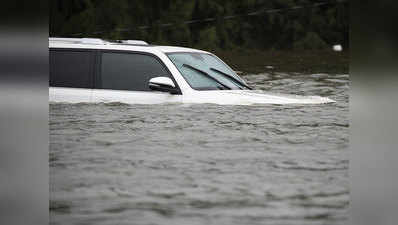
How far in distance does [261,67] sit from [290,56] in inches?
46.6

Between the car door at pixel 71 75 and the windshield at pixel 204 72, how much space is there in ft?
2.46

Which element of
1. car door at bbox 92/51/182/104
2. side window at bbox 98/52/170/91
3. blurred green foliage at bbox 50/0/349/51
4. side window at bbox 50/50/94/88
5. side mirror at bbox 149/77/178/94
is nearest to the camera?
side mirror at bbox 149/77/178/94

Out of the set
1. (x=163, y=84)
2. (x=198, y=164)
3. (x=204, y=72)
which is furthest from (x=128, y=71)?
(x=198, y=164)

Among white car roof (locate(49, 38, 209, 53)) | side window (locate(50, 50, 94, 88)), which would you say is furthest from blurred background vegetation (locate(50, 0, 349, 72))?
side window (locate(50, 50, 94, 88))

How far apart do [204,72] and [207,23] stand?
5446mm

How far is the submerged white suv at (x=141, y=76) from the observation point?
21.2 feet

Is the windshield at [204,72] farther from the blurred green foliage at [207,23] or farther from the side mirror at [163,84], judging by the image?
the blurred green foliage at [207,23]

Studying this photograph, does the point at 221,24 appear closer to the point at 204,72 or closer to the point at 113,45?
the point at 113,45

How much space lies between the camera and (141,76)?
22.0ft

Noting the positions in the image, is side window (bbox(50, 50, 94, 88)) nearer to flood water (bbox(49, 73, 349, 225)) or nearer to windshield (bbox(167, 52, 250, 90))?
flood water (bbox(49, 73, 349, 225))

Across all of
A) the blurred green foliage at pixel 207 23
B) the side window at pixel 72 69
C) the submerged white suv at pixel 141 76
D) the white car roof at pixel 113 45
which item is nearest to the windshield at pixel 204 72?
the submerged white suv at pixel 141 76

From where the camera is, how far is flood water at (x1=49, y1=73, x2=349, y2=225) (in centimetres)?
312

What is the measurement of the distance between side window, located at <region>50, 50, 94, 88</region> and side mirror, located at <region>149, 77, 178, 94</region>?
2.19 feet
